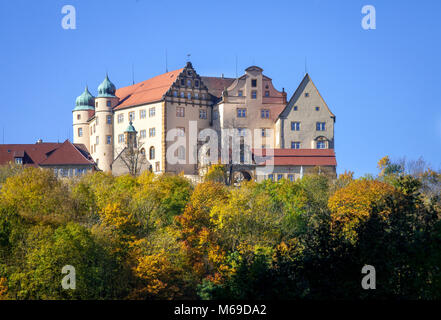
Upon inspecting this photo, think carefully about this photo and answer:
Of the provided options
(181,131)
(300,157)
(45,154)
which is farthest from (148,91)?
(300,157)

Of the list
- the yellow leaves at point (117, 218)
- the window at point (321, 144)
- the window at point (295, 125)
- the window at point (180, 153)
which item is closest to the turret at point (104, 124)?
the window at point (180, 153)

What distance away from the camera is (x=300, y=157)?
9612 cm

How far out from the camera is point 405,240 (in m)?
40.5

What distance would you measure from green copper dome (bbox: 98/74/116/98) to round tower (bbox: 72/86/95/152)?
7.08 metres

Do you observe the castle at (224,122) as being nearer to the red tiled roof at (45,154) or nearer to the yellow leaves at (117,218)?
the red tiled roof at (45,154)

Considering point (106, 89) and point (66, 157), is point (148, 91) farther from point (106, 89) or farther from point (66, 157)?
point (66, 157)

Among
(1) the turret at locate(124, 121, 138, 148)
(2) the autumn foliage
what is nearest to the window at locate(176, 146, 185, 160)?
(1) the turret at locate(124, 121, 138, 148)

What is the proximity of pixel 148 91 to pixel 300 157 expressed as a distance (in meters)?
23.0

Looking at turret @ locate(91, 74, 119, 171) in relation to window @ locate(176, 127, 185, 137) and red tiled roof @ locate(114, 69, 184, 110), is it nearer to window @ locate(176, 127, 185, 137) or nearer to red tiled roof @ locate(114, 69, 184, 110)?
red tiled roof @ locate(114, 69, 184, 110)

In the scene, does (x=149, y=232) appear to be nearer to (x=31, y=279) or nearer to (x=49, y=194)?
(x=49, y=194)

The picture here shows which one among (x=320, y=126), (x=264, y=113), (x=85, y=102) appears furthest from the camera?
(x=85, y=102)

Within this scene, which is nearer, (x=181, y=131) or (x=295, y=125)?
(x=295, y=125)

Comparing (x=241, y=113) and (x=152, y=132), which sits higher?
(x=241, y=113)

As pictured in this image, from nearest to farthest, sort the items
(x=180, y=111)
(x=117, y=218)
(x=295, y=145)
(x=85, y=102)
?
1. (x=117, y=218)
2. (x=295, y=145)
3. (x=180, y=111)
4. (x=85, y=102)
